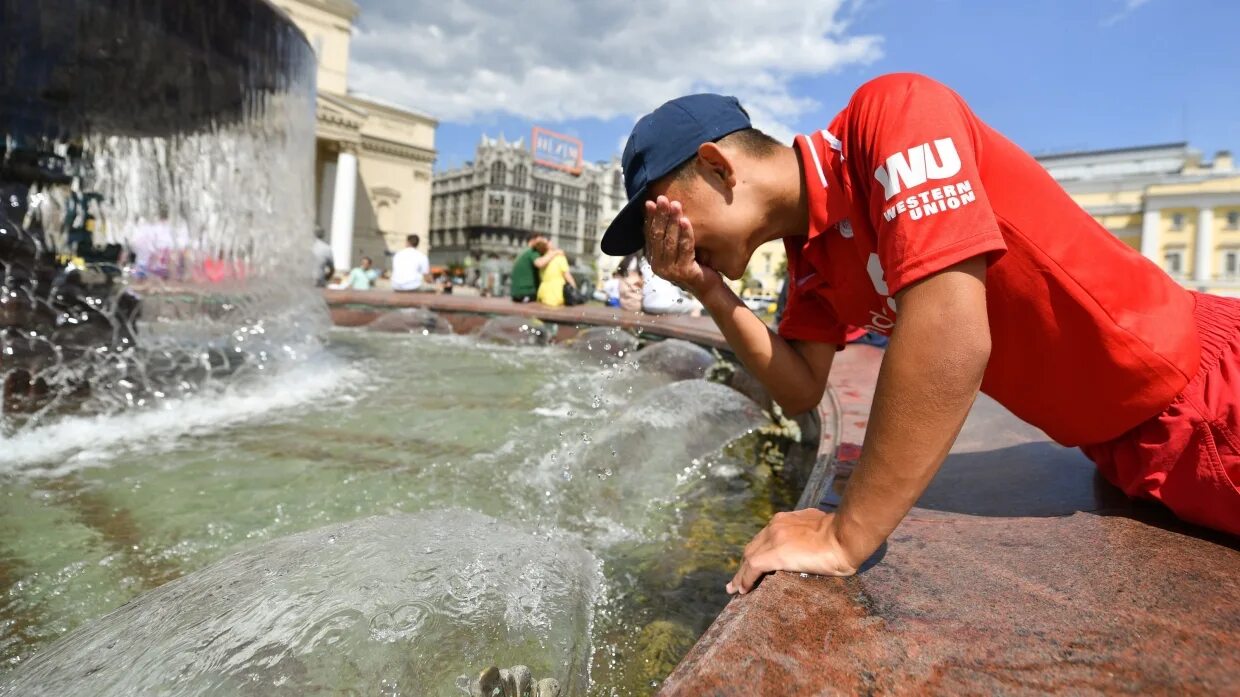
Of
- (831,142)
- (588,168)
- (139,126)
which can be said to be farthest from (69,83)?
(588,168)

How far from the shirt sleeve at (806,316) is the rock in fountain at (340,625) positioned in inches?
33.2

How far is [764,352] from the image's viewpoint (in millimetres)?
1767

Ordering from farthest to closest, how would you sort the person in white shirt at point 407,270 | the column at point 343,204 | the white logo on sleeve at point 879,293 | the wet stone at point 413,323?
the column at point 343,204 → the person in white shirt at point 407,270 → the wet stone at point 413,323 → the white logo on sleeve at point 879,293

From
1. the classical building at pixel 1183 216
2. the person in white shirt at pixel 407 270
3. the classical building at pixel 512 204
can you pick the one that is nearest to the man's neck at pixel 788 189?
the person in white shirt at pixel 407 270

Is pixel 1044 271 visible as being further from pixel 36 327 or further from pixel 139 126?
pixel 139 126

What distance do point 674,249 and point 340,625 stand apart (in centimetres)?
98

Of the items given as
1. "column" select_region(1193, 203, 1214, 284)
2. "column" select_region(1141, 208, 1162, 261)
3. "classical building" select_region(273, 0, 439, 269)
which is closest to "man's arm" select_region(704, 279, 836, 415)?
"classical building" select_region(273, 0, 439, 269)

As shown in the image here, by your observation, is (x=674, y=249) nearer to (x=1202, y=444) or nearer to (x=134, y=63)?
(x=1202, y=444)

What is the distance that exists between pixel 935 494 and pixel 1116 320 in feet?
2.04

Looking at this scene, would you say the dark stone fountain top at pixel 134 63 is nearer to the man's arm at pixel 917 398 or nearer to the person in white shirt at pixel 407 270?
the man's arm at pixel 917 398

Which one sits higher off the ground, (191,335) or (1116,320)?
(1116,320)

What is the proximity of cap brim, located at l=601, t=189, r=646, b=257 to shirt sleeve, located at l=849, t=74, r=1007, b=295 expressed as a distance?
484 millimetres

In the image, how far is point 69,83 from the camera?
3.91 meters

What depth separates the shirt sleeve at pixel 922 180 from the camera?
1.04 m
